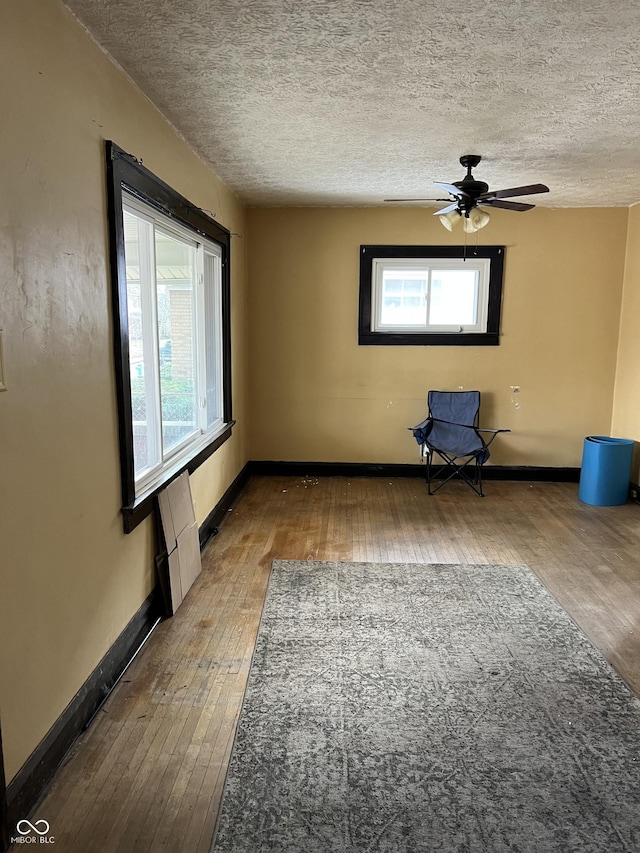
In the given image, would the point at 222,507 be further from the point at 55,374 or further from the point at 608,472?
the point at 608,472

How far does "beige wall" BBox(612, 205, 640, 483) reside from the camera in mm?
4801

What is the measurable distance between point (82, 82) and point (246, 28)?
0.58m

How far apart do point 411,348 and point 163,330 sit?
2.58 m

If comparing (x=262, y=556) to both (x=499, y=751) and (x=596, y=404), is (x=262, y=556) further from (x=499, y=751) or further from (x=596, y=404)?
(x=596, y=404)

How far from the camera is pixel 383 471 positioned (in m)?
5.37

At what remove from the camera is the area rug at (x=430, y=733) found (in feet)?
5.30

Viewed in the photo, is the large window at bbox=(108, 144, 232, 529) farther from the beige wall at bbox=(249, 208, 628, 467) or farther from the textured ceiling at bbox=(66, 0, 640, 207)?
the beige wall at bbox=(249, 208, 628, 467)

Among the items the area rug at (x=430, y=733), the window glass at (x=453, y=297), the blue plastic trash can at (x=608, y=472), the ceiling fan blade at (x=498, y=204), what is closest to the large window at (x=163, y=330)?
the area rug at (x=430, y=733)

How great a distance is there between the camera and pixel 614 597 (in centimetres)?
302

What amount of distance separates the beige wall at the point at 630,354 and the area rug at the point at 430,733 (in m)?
2.50

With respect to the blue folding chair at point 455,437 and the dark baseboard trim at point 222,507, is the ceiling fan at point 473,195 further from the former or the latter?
the dark baseboard trim at point 222,507

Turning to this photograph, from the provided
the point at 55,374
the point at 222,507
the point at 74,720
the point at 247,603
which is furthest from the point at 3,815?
the point at 222,507

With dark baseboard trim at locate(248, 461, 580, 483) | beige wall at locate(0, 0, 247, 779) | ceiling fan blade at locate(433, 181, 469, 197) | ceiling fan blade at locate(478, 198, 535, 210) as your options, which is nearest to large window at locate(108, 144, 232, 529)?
beige wall at locate(0, 0, 247, 779)

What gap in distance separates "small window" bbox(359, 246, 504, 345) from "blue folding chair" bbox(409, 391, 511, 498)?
1.76 ft
